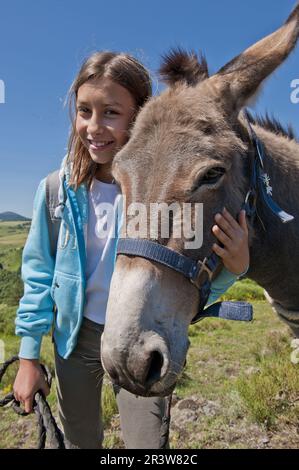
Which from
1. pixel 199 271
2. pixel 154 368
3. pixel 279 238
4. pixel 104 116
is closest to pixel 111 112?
pixel 104 116

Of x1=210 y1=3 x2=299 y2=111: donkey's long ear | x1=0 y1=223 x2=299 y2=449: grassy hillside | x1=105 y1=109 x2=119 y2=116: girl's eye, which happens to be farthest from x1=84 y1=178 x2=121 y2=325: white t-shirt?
x1=0 y1=223 x2=299 y2=449: grassy hillside

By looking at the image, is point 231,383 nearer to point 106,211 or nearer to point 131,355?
point 106,211

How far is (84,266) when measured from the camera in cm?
268

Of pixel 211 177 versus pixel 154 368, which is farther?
pixel 211 177

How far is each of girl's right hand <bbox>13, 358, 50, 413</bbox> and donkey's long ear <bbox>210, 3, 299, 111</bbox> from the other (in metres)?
2.29

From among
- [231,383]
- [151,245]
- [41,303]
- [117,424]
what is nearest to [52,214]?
[41,303]

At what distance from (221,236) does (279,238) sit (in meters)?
0.95

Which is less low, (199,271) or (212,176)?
(212,176)

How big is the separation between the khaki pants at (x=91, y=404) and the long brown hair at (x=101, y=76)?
118cm

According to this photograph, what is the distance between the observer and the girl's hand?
6.95 ft

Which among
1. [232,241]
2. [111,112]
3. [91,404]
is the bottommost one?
[91,404]

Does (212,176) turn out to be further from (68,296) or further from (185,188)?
(68,296)

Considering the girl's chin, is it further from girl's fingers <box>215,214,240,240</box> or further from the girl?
girl's fingers <box>215,214,240,240</box>

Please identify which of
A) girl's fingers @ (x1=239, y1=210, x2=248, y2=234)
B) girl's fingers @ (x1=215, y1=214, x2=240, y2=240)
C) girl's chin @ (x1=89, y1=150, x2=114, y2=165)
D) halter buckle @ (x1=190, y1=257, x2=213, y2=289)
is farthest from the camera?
girl's chin @ (x1=89, y1=150, x2=114, y2=165)
